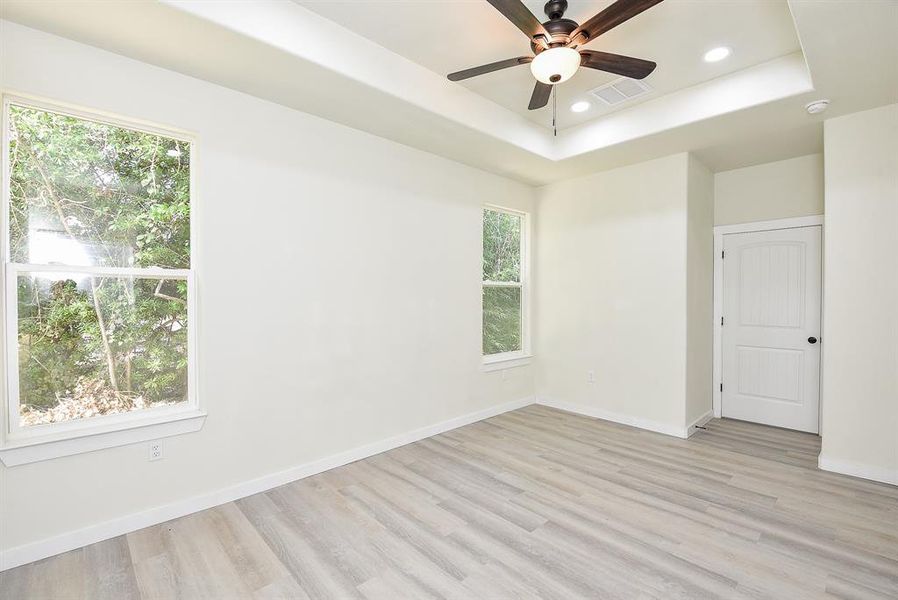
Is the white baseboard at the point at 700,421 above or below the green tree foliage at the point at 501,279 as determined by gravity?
below

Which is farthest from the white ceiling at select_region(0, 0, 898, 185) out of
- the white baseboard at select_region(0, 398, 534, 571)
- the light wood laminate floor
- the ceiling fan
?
the light wood laminate floor

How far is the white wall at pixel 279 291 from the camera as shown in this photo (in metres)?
2.23

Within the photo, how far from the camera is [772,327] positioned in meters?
4.29

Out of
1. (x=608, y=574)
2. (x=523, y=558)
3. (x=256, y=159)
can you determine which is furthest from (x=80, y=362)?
(x=608, y=574)

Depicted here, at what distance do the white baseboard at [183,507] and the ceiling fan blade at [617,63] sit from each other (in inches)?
126

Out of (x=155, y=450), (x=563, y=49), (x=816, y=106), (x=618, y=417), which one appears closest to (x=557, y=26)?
(x=563, y=49)

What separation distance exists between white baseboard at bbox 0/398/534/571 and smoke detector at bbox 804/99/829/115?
3955 mm

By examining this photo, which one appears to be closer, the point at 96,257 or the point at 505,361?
the point at 96,257

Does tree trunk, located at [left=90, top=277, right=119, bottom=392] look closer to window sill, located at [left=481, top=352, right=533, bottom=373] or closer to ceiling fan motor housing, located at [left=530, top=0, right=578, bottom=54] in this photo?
ceiling fan motor housing, located at [left=530, top=0, right=578, bottom=54]

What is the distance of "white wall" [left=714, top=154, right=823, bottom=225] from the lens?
400 centimetres

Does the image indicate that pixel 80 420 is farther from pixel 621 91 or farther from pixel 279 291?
pixel 621 91

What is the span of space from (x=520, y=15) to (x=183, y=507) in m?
3.35

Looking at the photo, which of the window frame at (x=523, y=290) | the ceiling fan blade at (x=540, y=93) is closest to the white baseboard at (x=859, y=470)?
the window frame at (x=523, y=290)

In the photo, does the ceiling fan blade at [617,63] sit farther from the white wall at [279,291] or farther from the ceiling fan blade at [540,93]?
the white wall at [279,291]
